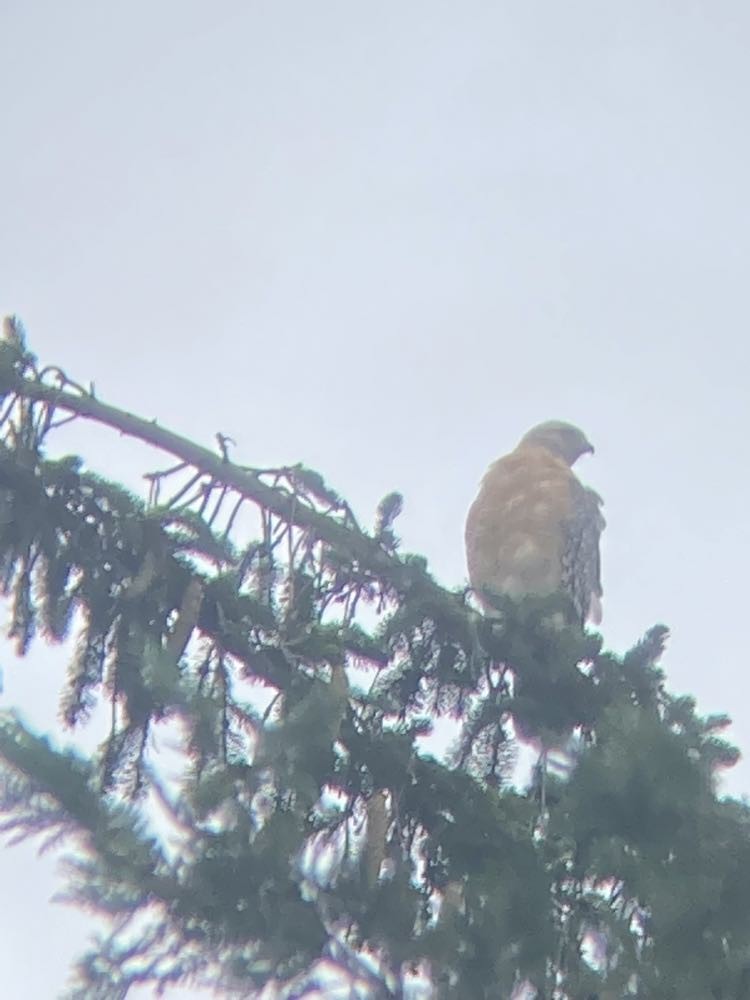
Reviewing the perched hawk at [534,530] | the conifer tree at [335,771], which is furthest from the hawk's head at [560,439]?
the conifer tree at [335,771]

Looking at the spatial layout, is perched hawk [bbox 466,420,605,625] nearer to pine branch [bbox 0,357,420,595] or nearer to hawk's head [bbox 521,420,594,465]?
hawk's head [bbox 521,420,594,465]

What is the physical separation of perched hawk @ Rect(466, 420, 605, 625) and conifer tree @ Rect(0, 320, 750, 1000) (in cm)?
268

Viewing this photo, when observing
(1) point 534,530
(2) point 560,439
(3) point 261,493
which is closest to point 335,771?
(3) point 261,493

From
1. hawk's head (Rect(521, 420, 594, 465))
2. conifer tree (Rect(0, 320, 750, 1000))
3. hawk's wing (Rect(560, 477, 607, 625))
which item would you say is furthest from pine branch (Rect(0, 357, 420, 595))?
hawk's head (Rect(521, 420, 594, 465))

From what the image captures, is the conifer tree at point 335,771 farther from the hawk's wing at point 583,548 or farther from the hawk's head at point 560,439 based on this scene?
the hawk's head at point 560,439

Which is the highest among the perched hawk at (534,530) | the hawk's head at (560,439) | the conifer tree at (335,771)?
the hawk's head at (560,439)

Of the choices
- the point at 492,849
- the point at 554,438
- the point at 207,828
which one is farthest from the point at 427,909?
the point at 554,438

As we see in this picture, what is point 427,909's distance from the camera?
2.85m

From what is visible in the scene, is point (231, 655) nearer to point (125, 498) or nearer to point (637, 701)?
point (125, 498)

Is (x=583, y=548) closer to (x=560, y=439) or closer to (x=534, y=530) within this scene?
(x=534, y=530)

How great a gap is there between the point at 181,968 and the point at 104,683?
2.70ft

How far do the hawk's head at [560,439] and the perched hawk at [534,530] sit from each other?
86cm

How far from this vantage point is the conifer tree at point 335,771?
2.56 metres

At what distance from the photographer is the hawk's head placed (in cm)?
793
